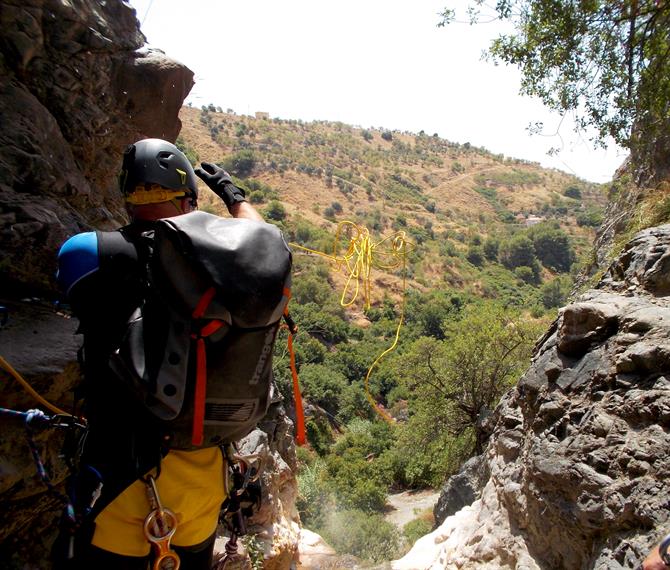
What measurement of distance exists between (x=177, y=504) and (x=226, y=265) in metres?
0.94

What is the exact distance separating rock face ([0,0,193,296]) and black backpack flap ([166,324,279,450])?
1.90 metres

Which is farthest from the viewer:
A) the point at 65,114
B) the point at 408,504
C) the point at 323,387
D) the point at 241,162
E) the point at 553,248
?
the point at 553,248

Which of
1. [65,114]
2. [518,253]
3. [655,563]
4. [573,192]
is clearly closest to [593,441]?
[655,563]

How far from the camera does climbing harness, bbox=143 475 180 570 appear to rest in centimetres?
172

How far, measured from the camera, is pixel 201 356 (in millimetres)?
1657

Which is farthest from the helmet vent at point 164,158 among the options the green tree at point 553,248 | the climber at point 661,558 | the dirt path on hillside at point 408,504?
the green tree at point 553,248

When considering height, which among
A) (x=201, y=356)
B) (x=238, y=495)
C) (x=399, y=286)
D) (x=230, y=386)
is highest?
(x=201, y=356)

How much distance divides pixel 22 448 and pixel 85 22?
345 cm

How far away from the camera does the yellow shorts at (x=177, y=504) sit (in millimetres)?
1742

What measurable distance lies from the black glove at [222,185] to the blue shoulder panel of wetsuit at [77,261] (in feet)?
1.90

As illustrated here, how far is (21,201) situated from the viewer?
121 inches

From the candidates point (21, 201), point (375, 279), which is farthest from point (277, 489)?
point (375, 279)

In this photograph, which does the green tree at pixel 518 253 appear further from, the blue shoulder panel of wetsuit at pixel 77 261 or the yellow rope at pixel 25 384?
the blue shoulder panel of wetsuit at pixel 77 261

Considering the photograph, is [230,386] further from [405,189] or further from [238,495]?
[405,189]
